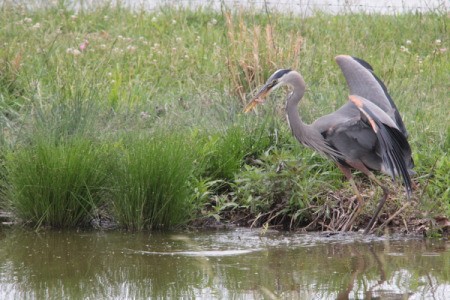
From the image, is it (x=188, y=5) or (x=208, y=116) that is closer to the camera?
(x=208, y=116)

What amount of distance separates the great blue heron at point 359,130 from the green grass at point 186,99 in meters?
0.24

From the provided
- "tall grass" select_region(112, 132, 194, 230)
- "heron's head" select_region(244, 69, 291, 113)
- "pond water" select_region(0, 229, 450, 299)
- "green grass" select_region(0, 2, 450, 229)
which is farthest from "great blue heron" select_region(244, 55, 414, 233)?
"tall grass" select_region(112, 132, 194, 230)

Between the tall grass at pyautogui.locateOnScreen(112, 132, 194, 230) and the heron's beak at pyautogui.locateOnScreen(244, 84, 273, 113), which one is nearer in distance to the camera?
the tall grass at pyautogui.locateOnScreen(112, 132, 194, 230)

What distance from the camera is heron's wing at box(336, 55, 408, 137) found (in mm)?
6683

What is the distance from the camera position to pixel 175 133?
6.58 meters

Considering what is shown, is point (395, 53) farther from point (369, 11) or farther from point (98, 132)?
point (98, 132)

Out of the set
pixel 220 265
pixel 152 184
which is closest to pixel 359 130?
pixel 152 184

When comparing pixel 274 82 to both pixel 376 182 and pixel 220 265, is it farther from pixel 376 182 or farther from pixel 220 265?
pixel 220 265

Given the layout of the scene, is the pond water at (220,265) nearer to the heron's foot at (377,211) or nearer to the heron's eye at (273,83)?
the heron's foot at (377,211)

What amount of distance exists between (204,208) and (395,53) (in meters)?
3.54

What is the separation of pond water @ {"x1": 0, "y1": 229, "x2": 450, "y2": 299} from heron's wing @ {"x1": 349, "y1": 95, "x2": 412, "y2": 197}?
1.50 ft

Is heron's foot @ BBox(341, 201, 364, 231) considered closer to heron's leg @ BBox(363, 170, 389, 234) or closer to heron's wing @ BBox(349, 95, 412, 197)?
heron's leg @ BBox(363, 170, 389, 234)

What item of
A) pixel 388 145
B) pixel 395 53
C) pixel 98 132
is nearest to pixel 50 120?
pixel 98 132

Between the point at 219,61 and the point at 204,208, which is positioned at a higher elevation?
the point at 219,61
